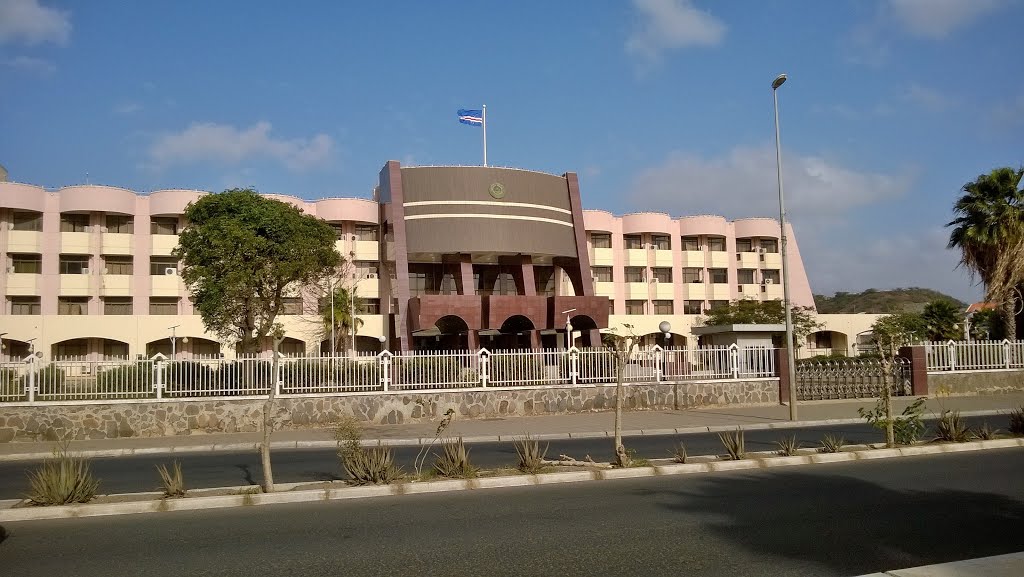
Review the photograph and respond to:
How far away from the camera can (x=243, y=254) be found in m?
32.7

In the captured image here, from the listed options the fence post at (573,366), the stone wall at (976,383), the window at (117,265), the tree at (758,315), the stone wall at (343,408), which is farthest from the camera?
the tree at (758,315)

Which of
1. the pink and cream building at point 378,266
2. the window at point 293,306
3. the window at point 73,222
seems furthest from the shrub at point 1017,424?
the window at point 73,222

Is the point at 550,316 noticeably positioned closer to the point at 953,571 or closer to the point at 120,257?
the point at 120,257

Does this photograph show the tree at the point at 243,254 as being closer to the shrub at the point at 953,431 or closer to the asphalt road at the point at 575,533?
the asphalt road at the point at 575,533

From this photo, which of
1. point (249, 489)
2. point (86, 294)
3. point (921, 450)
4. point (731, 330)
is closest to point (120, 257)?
point (86, 294)

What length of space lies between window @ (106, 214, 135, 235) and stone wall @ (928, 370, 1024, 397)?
152 ft

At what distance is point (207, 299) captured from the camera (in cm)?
3344

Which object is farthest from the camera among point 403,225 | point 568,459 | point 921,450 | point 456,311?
point 403,225

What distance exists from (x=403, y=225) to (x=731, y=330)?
23.6m

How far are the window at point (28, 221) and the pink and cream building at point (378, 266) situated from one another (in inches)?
4.2

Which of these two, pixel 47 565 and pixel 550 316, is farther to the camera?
pixel 550 316

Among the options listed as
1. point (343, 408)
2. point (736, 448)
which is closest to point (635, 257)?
point (343, 408)

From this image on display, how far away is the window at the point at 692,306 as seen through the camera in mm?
61281

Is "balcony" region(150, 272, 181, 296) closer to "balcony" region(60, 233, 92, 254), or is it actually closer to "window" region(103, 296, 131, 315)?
"window" region(103, 296, 131, 315)
